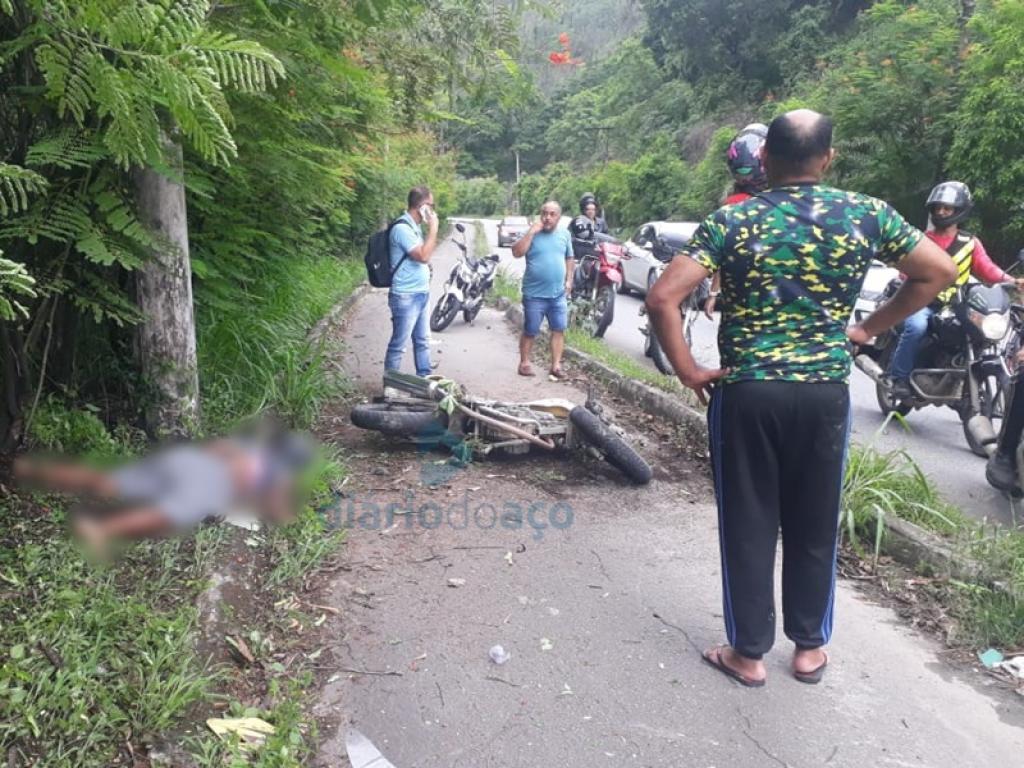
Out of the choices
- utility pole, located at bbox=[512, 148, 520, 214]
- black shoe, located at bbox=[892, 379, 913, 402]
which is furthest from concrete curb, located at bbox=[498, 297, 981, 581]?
utility pole, located at bbox=[512, 148, 520, 214]

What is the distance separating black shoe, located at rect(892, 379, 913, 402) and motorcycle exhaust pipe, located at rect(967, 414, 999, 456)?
2.12ft

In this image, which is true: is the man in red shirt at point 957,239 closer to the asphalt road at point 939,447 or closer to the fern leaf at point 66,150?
the asphalt road at point 939,447

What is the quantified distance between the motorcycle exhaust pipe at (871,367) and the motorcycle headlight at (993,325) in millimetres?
1079

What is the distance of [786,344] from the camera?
103 inches

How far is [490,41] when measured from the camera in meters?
5.91

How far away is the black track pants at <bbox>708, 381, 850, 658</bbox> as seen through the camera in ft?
8.68

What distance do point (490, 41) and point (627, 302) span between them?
9.89m

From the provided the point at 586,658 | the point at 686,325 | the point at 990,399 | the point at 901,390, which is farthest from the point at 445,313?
the point at 586,658

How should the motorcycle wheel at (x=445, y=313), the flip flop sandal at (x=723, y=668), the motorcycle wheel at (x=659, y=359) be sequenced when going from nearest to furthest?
the flip flop sandal at (x=723, y=668) → the motorcycle wheel at (x=659, y=359) → the motorcycle wheel at (x=445, y=313)

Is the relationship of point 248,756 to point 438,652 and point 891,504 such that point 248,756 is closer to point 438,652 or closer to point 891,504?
point 438,652

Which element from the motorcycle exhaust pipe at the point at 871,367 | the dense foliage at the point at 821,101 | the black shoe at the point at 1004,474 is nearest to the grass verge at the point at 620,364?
the motorcycle exhaust pipe at the point at 871,367

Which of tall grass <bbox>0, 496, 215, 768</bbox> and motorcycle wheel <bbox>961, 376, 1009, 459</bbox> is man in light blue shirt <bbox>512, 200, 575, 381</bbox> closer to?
motorcycle wheel <bbox>961, 376, 1009, 459</bbox>

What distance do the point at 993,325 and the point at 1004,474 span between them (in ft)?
3.76

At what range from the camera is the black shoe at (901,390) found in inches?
236
